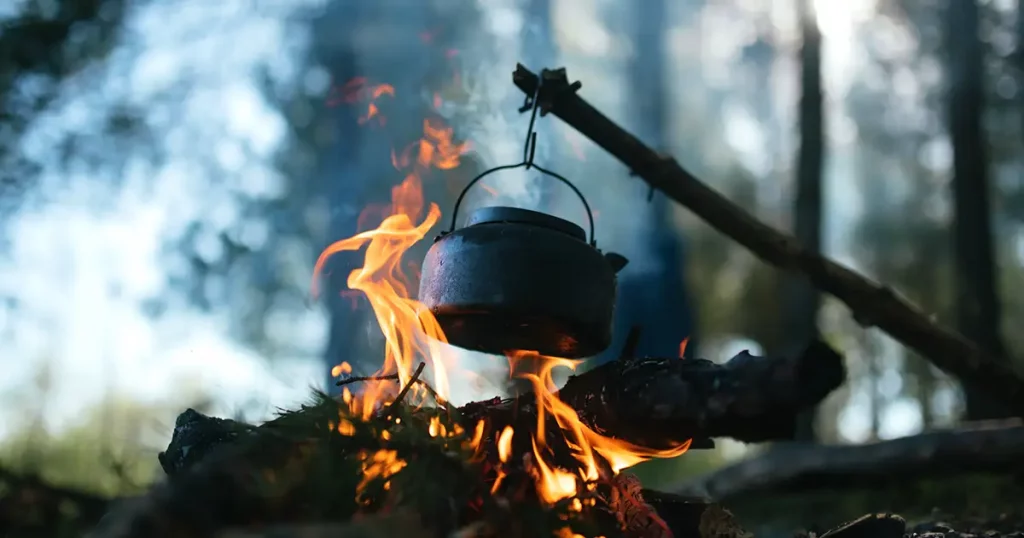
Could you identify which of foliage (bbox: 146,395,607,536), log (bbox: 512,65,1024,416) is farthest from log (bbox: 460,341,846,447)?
log (bbox: 512,65,1024,416)

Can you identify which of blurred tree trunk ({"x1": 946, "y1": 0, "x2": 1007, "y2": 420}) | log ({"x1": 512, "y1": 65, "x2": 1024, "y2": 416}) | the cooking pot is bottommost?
the cooking pot

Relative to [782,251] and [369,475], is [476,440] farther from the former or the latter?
[782,251]

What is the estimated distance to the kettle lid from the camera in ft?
8.95

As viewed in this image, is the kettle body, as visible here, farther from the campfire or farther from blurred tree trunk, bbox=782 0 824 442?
blurred tree trunk, bbox=782 0 824 442

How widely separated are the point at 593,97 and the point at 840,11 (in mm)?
4922

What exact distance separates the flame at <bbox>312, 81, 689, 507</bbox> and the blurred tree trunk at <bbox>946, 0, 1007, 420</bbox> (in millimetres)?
6611

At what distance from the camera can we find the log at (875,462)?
17.7 feet

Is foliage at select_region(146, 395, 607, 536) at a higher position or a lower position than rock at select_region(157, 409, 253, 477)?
lower

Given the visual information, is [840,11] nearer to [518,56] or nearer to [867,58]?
[867,58]

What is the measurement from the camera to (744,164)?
2089cm

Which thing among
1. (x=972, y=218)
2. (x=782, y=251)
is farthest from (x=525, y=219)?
(x=972, y=218)

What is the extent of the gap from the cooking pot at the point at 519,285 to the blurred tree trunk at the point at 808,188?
6.96m

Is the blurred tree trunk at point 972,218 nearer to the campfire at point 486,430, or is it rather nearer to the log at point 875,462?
the log at point 875,462

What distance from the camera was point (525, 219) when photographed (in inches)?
107
